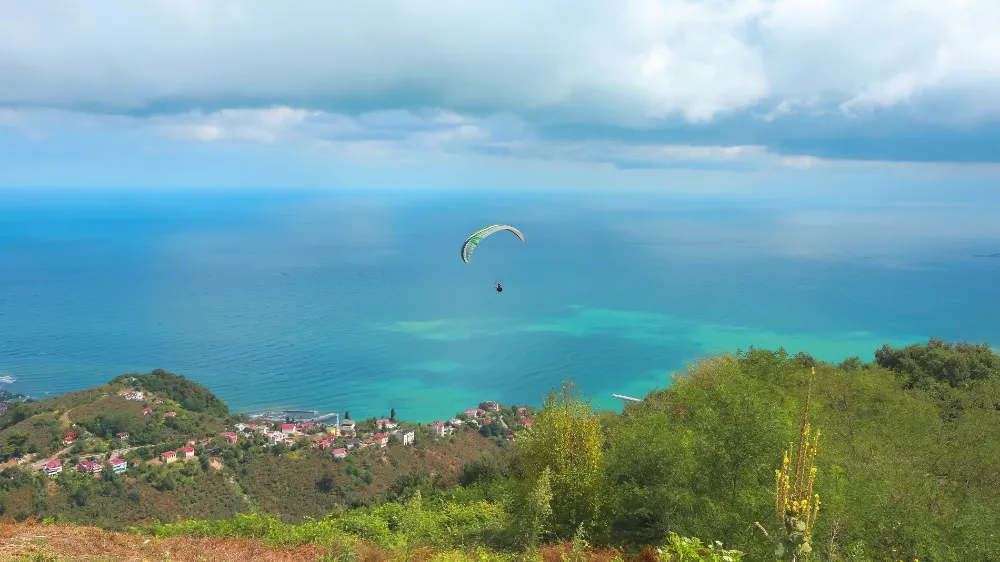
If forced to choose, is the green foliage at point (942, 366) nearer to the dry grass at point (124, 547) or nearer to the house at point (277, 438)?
the dry grass at point (124, 547)

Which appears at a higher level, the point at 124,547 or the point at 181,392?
the point at 124,547

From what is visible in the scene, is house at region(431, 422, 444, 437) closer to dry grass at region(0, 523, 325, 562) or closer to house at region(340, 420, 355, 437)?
house at region(340, 420, 355, 437)

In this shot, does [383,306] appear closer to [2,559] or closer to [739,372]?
[739,372]

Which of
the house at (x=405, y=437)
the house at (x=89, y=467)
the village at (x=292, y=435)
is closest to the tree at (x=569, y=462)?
the village at (x=292, y=435)

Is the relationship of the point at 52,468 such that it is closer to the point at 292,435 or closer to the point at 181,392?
the point at 292,435

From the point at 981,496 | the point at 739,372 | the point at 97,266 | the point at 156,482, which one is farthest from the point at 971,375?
the point at 97,266

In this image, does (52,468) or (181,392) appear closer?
(52,468)

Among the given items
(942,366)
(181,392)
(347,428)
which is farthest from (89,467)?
(942,366)
